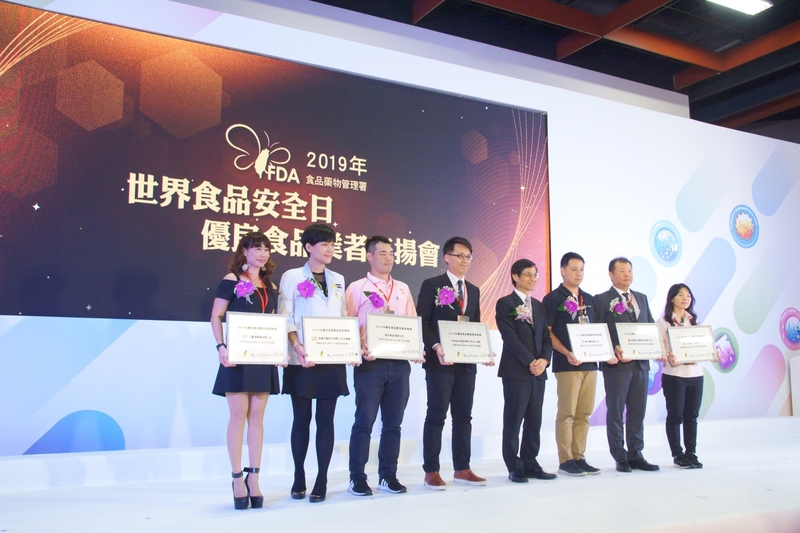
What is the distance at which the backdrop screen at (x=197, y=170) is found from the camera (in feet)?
14.0

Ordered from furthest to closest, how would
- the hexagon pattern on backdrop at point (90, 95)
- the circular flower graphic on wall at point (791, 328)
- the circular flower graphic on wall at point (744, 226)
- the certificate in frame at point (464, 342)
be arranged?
1. the circular flower graphic on wall at point (791, 328)
2. the circular flower graphic on wall at point (744, 226)
3. the hexagon pattern on backdrop at point (90, 95)
4. the certificate in frame at point (464, 342)

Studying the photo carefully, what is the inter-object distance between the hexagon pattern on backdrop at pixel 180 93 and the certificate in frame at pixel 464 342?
2364 millimetres

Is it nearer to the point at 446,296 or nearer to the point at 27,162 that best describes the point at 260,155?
the point at 27,162

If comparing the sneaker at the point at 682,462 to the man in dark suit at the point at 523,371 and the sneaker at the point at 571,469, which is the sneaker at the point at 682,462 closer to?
the sneaker at the point at 571,469

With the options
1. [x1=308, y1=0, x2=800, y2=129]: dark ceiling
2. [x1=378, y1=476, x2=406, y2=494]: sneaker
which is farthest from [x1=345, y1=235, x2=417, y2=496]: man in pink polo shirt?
[x1=308, y1=0, x2=800, y2=129]: dark ceiling

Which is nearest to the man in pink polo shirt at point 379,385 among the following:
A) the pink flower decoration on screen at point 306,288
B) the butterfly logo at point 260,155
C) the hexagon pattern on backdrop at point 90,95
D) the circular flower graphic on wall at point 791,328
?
the pink flower decoration on screen at point 306,288

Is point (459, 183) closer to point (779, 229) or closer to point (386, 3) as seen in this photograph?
point (386, 3)

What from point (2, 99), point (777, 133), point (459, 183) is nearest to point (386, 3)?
point (459, 183)

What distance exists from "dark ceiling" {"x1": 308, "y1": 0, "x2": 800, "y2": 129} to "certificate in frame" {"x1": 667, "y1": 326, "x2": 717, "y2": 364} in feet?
10.5

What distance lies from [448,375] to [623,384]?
1211 mm

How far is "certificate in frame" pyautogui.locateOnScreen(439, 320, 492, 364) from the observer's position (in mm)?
3533

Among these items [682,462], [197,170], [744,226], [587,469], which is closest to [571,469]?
[587,469]

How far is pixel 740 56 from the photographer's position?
23.7 ft

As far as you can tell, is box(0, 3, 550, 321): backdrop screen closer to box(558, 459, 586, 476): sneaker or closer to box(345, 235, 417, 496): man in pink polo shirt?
box(345, 235, 417, 496): man in pink polo shirt
